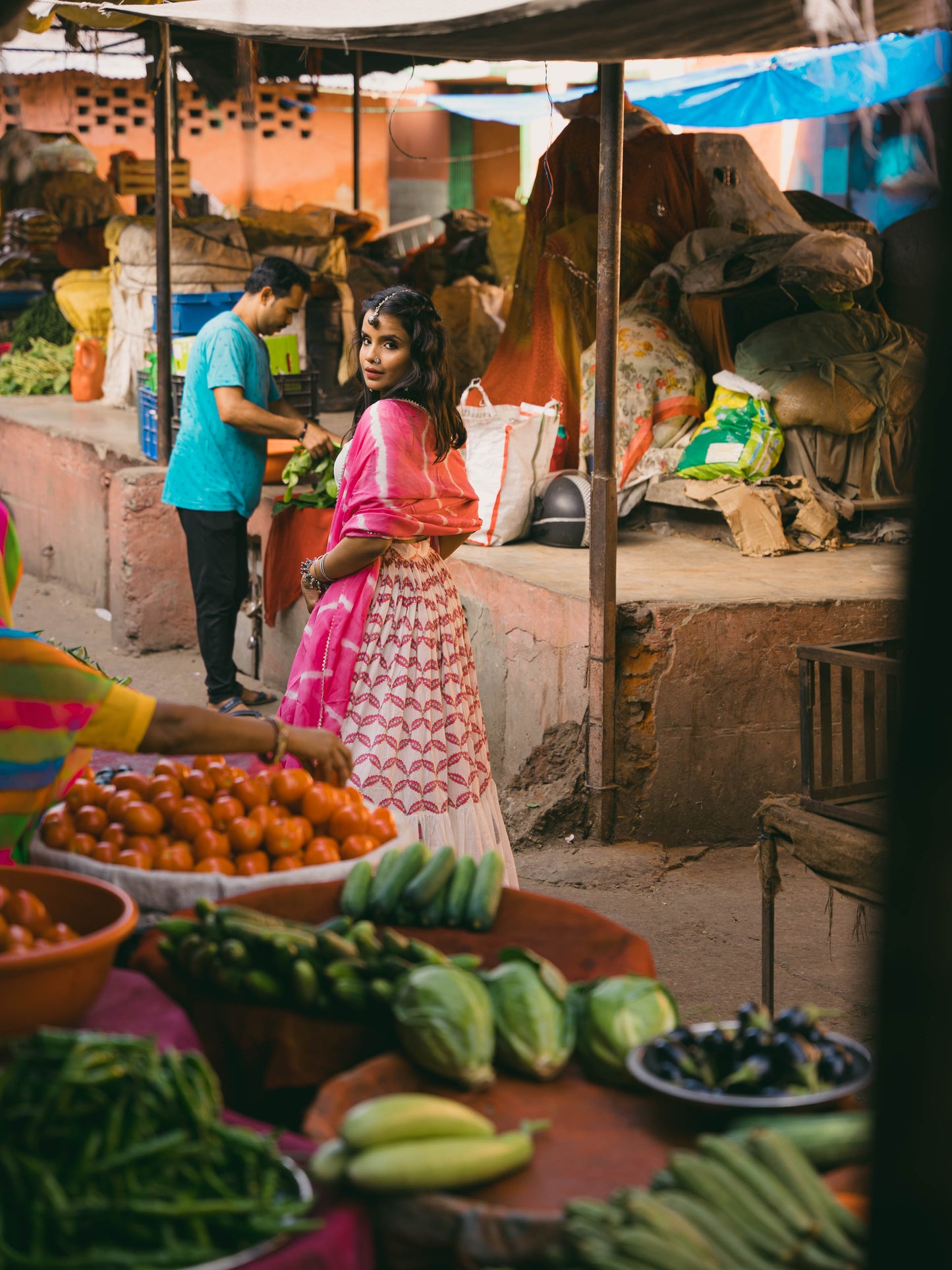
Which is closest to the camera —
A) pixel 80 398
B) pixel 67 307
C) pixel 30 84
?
pixel 80 398

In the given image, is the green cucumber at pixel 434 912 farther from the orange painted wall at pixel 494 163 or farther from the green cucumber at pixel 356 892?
the orange painted wall at pixel 494 163

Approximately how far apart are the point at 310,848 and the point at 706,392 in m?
5.41

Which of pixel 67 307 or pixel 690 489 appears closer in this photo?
pixel 690 489

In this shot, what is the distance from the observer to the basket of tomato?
251cm

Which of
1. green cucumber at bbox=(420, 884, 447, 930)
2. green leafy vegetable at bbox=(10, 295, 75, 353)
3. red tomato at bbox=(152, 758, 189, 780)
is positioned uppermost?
green leafy vegetable at bbox=(10, 295, 75, 353)

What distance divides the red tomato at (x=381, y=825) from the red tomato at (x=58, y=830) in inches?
22.5

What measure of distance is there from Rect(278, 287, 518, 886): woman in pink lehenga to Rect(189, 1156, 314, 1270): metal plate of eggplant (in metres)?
2.52

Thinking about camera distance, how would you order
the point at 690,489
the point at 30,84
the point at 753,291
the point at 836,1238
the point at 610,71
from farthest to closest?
the point at 30,84 → the point at 753,291 → the point at 690,489 → the point at 610,71 → the point at 836,1238

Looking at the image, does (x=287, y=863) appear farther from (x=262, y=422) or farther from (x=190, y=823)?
(x=262, y=422)

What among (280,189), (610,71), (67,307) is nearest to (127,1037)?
(610,71)

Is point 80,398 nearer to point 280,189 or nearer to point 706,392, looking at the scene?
point 706,392

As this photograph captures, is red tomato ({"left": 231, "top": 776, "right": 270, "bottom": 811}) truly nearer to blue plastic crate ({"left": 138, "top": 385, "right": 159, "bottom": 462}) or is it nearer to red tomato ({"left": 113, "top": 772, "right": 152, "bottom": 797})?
red tomato ({"left": 113, "top": 772, "right": 152, "bottom": 797})

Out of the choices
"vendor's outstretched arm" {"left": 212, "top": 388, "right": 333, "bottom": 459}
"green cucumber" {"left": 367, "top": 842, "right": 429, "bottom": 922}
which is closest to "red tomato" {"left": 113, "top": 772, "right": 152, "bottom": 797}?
"green cucumber" {"left": 367, "top": 842, "right": 429, "bottom": 922}

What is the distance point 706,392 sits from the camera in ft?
24.7
